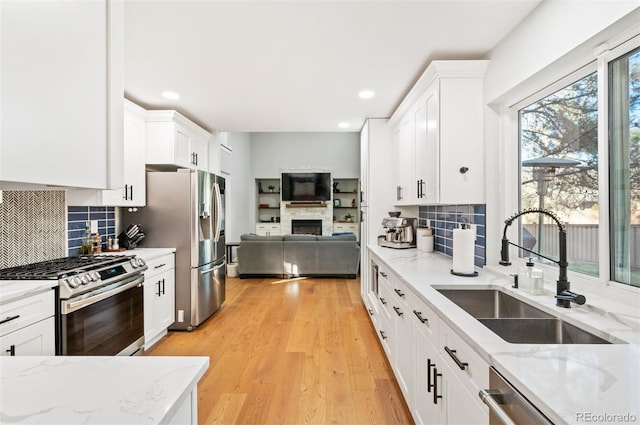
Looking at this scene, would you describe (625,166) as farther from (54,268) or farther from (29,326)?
(54,268)

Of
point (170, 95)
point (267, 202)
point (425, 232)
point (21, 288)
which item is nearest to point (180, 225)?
point (170, 95)

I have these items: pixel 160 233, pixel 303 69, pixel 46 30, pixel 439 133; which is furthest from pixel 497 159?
pixel 160 233

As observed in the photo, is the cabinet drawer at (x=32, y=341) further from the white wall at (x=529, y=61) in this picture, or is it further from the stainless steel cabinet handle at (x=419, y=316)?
the white wall at (x=529, y=61)

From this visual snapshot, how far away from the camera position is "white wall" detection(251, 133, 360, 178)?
9.23m

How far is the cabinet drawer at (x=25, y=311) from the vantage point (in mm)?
1561

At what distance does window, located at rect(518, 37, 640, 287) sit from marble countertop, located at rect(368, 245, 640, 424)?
257 millimetres

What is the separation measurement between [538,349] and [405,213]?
9.78ft

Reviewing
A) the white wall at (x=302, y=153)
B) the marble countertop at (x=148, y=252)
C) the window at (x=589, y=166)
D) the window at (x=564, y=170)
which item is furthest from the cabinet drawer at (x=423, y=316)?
the white wall at (x=302, y=153)

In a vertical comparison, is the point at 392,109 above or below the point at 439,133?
above

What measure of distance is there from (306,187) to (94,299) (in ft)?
23.3

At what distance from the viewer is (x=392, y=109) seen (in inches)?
146

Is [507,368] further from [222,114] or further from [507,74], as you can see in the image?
[222,114]

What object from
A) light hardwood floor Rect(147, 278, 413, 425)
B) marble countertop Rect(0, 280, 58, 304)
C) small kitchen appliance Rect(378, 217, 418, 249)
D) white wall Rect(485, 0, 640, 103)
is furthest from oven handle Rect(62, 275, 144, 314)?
white wall Rect(485, 0, 640, 103)

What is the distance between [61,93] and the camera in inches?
20.7
